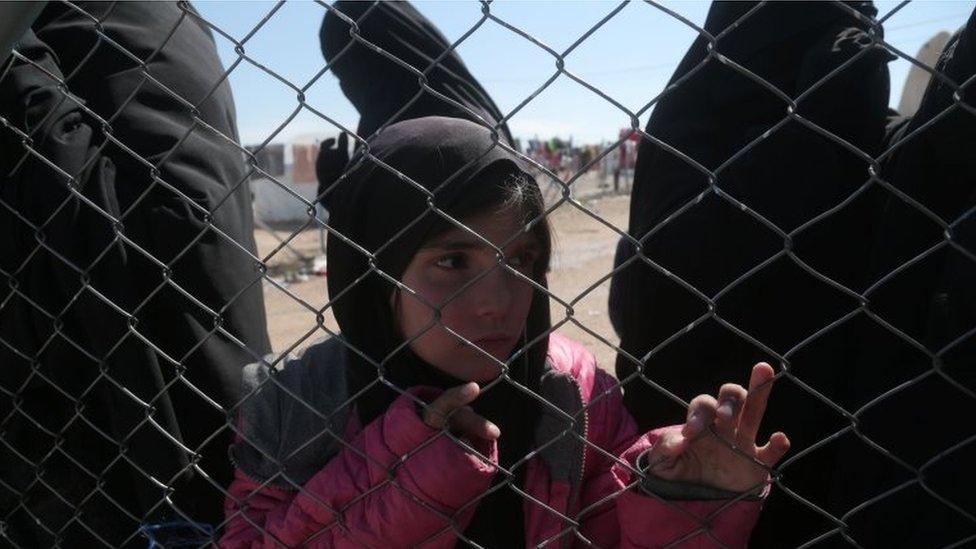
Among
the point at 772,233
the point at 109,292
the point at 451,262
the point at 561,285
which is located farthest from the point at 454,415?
the point at 561,285

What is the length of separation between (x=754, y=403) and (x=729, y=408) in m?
0.03

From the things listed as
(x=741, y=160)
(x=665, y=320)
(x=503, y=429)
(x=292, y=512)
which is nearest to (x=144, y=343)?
(x=292, y=512)

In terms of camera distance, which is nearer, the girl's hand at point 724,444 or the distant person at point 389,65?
the girl's hand at point 724,444

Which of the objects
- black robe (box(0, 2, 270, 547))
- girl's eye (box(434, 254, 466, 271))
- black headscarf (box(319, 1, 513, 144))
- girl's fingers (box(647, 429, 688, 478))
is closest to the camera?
girl's fingers (box(647, 429, 688, 478))

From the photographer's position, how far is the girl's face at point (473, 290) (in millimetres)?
1439

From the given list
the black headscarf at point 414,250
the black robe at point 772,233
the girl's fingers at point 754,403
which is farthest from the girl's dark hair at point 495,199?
the girl's fingers at point 754,403

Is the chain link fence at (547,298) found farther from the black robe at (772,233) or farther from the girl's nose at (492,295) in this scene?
the girl's nose at (492,295)

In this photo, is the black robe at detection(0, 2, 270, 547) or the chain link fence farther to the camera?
the black robe at detection(0, 2, 270, 547)

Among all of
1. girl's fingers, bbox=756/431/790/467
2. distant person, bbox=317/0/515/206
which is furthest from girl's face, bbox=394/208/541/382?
distant person, bbox=317/0/515/206

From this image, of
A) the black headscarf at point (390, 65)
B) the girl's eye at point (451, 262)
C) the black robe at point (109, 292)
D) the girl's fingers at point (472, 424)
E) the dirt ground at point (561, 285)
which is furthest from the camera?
the dirt ground at point (561, 285)

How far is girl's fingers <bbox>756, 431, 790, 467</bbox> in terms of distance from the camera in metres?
1.18

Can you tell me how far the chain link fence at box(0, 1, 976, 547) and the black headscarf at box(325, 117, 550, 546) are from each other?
0.03 metres

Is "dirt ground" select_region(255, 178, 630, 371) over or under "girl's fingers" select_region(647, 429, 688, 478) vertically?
under

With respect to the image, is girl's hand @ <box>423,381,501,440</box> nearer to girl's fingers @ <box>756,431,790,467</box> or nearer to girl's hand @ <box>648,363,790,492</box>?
girl's hand @ <box>648,363,790,492</box>
